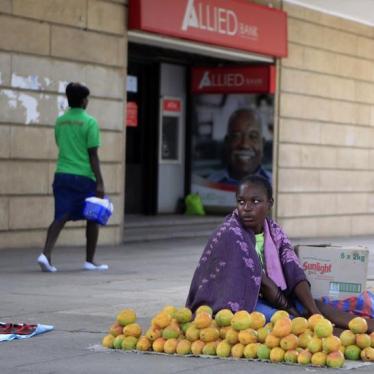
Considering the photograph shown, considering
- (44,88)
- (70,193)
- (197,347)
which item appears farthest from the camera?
(44,88)

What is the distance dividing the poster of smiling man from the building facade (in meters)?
0.19

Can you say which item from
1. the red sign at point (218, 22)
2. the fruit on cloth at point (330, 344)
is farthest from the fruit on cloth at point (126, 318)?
the red sign at point (218, 22)

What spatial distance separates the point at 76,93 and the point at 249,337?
5.31 meters

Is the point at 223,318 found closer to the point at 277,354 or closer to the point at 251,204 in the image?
the point at 277,354

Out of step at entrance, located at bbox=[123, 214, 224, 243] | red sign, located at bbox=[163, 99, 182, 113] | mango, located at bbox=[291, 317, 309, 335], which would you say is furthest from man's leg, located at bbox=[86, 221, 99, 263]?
red sign, located at bbox=[163, 99, 182, 113]

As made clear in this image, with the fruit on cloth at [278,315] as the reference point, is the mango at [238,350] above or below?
below

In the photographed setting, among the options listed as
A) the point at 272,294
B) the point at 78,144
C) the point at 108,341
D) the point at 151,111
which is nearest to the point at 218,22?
the point at 151,111

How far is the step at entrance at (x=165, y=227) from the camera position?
1585 cm

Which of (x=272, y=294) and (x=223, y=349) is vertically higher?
(x=272, y=294)

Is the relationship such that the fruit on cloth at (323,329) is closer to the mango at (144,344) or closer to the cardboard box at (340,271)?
the cardboard box at (340,271)

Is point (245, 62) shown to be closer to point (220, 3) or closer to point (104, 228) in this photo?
point (220, 3)

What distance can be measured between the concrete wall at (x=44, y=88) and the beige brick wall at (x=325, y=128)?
4.81 metres

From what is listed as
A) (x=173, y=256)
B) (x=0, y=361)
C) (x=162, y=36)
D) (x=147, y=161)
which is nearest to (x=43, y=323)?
(x=0, y=361)

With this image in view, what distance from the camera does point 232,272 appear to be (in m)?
6.16
